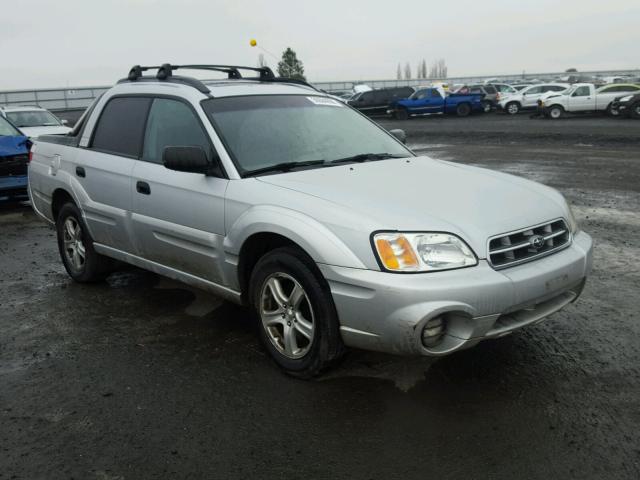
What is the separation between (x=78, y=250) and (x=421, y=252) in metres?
3.74

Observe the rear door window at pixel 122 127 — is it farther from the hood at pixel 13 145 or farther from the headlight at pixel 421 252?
the hood at pixel 13 145

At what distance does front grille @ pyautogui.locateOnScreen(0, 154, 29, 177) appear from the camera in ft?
32.2

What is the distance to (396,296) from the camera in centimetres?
314

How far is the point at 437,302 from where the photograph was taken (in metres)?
3.12

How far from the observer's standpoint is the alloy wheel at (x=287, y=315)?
3.65m

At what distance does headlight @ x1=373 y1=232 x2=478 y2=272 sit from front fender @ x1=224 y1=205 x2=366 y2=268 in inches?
5.9

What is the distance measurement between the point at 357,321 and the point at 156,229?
1.92m

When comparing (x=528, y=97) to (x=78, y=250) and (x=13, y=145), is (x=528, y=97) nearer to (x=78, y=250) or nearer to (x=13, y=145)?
(x=13, y=145)

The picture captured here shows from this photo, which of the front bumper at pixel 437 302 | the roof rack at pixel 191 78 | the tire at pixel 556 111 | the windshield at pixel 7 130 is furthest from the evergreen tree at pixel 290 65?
the front bumper at pixel 437 302

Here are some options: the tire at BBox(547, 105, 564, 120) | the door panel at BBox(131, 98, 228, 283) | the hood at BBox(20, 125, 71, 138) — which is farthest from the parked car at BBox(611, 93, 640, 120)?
the door panel at BBox(131, 98, 228, 283)

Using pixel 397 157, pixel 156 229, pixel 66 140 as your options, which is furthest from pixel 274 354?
pixel 66 140

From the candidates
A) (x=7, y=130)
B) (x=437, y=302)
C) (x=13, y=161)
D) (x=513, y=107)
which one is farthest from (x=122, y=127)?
(x=513, y=107)

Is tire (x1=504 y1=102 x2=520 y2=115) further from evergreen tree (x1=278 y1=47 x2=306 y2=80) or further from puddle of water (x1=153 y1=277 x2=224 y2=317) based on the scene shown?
evergreen tree (x1=278 y1=47 x2=306 y2=80)

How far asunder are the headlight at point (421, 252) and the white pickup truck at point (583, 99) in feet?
86.3
